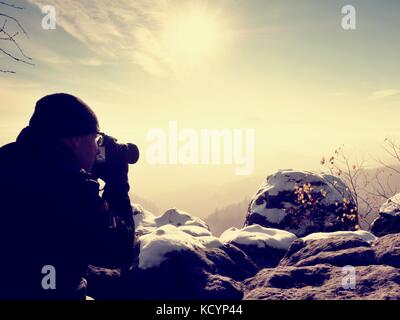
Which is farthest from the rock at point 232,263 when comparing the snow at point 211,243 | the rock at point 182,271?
the snow at point 211,243

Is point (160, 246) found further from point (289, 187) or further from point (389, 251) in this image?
point (289, 187)

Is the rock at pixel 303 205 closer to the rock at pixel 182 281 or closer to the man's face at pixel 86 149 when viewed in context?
the rock at pixel 182 281

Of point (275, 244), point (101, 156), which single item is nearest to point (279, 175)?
point (275, 244)

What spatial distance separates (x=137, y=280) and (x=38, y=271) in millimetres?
3321

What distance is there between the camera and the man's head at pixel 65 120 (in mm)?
2764

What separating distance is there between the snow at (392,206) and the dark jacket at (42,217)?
9.91 m

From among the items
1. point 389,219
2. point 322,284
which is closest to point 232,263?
point 322,284

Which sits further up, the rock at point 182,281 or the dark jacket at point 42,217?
the dark jacket at point 42,217

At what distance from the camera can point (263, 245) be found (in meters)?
7.79

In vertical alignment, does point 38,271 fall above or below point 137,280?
above

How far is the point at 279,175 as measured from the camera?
47.7 feet

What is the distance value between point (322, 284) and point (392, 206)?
7245 millimetres

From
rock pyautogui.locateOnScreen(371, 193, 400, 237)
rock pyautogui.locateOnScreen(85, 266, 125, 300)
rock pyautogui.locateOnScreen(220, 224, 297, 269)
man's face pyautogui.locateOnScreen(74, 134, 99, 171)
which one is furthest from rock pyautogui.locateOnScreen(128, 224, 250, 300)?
rock pyautogui.locateOnScreen(371, 193, 400, 237)
